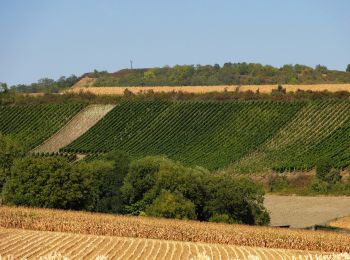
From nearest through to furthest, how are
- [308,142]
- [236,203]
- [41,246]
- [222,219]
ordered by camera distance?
[41,246]
[222,219]
[236,203]
[308,142]

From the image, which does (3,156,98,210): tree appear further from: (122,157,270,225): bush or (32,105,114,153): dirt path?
(32,105,114,153): dirt path

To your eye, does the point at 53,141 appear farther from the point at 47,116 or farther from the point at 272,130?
the point at 272,130

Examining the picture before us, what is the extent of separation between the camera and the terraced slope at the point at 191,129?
115m

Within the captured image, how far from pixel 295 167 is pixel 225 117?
24.6 metres

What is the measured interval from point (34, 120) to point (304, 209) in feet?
195

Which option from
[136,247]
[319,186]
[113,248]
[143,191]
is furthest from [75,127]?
[113,248]

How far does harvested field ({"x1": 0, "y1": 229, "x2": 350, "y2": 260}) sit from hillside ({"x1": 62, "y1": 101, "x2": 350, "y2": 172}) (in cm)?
5150

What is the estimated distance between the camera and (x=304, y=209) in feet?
279

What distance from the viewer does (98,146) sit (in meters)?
123

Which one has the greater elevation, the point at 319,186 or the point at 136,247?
the point at 136,247

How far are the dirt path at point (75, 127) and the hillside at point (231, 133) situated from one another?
1.46 m

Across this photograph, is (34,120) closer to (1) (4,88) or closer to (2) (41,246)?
(1) (4,88)

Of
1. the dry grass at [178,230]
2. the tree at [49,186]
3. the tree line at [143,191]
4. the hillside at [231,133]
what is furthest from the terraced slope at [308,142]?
the dry grass at [178,230]

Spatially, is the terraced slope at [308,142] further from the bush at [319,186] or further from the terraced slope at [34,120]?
the terraced slope at [34,120]
